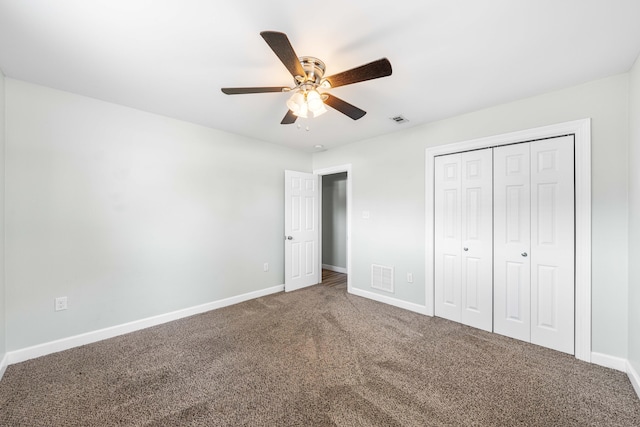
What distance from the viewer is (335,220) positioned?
5.76m

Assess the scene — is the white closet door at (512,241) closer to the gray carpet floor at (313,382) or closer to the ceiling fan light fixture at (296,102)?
the gray carpet floor at (313,382)

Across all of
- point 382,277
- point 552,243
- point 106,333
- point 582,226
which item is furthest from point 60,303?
point 582,226

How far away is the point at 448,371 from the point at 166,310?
118 inches

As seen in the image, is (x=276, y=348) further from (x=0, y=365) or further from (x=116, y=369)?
(x=0, y=365)

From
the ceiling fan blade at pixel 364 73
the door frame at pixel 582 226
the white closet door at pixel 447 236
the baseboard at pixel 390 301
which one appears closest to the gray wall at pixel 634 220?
the door frame at pixel 582 226

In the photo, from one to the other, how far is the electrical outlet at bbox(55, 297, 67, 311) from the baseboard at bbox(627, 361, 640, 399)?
4682mm

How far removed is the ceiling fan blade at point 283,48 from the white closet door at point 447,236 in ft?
7.26

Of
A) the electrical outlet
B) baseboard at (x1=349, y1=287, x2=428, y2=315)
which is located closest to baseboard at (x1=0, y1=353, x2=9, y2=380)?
the electrical outlet

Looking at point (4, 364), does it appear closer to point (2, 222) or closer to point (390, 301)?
point (2, 222)

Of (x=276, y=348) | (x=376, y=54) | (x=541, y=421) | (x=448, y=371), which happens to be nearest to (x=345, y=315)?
(x=276, y=348)

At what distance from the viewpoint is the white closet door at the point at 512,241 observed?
254cm

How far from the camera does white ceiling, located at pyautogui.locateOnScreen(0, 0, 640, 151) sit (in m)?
1.44

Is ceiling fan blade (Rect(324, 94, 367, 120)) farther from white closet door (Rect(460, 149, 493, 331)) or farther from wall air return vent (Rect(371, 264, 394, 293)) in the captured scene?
wall air return vent (Rect(371, 264, 394, 293))

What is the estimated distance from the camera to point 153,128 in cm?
290
